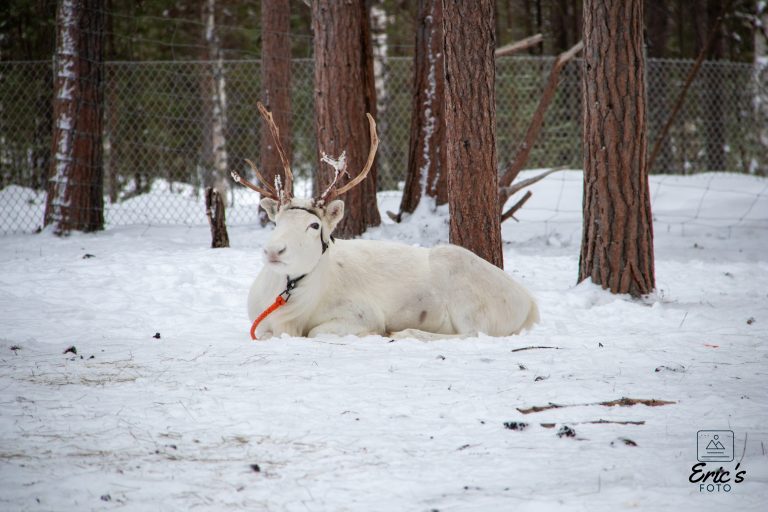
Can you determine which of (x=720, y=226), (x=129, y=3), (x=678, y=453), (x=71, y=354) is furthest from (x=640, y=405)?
(x=129, y=3)

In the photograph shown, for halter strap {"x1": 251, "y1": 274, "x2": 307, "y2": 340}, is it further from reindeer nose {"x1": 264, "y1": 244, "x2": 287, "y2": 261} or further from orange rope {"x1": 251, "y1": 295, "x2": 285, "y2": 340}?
reindeer nose {"x1": 264, "y1": 244, "x2": 287, "y2": 261}

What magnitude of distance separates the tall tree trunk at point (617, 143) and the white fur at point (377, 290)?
1342mm

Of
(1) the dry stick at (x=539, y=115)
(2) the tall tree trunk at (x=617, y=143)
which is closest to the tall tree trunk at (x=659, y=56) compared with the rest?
(1) the dry stick at (x=539, y=115)

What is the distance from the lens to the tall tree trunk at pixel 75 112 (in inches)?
375

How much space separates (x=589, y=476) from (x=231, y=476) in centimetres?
114

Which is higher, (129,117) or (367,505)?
(129,117)

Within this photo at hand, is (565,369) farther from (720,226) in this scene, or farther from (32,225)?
(32,225)

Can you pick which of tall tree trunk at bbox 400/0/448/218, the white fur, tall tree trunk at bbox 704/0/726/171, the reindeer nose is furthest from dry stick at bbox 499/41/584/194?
tall tree trunk at bbox 704/0/726/171

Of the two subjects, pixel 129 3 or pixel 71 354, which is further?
pixel 129 3

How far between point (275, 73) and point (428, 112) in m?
2.69

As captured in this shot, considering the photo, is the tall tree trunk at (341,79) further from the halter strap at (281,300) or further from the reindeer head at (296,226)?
the halter strap at (281,300)

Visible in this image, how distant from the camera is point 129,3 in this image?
1684 centimetres

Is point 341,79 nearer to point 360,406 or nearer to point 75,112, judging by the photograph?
point 75,112

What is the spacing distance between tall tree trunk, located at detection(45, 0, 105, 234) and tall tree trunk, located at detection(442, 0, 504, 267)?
530 centimetres
